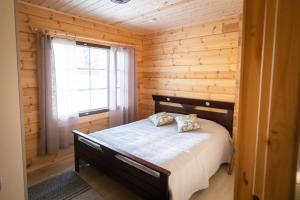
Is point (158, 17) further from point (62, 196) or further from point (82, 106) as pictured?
point (62, 196)

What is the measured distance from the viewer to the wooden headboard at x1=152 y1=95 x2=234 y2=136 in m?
3.06

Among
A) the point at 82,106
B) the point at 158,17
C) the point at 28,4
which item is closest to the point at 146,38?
the point at 158,17

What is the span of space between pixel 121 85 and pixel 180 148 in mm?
A: 1913

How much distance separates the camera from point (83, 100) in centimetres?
334

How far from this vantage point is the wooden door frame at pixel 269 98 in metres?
0.51

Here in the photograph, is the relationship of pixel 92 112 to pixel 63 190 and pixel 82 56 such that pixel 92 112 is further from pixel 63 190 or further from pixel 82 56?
pixel 63 190

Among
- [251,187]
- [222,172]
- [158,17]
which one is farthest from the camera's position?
[158,17]

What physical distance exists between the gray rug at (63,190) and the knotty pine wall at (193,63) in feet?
7.12

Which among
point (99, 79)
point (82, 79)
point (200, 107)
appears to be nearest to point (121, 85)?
point (99, 79)

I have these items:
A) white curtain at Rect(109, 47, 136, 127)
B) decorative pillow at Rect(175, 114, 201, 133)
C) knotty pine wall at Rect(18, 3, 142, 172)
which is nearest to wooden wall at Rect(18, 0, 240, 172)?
knotty pine wall at Rect(18, 3, 142, 172)

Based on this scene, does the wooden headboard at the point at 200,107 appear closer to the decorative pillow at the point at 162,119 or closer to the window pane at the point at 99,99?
the decorative pillow at the point at 162,119

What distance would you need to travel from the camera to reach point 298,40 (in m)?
0.49

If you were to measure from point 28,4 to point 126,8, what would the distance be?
49.6 inches

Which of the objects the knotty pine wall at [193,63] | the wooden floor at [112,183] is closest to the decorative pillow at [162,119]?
the knotty pine wall at [193,63]
